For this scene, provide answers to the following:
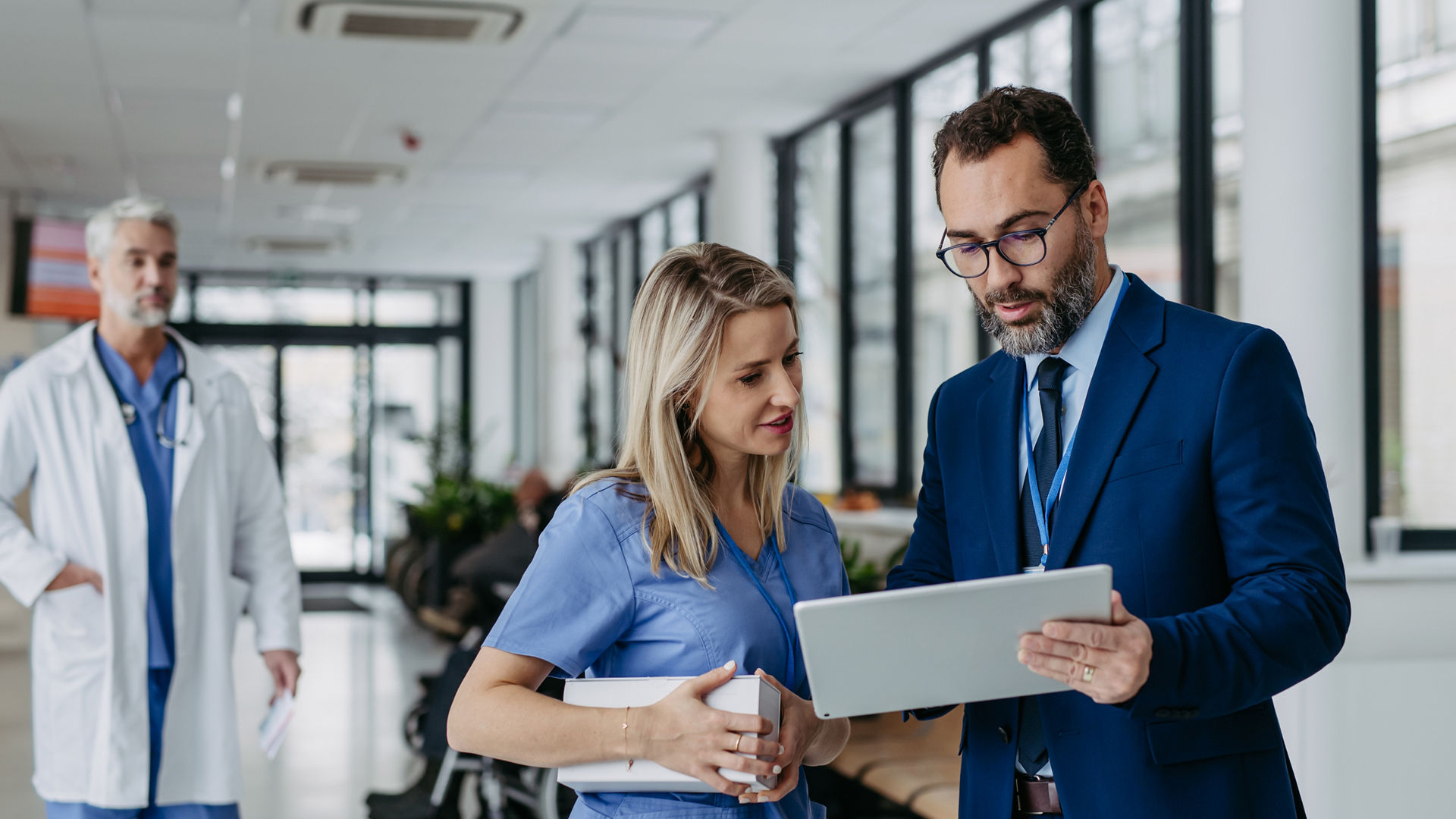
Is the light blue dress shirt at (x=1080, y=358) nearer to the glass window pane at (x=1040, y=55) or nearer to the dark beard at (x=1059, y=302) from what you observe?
the dark beard at (x=1059, y=302)

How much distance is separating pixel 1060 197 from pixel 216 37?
15.9 feet

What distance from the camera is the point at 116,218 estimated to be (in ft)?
9.55

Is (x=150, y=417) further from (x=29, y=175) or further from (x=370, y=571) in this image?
(x=370, y=571)

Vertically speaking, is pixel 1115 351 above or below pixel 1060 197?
below

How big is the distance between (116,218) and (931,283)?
4.01m

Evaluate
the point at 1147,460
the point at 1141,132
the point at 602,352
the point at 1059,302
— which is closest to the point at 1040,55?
the point at 1141,132

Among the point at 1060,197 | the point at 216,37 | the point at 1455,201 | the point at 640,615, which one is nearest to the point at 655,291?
the point at 640,615

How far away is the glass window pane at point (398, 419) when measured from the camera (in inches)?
542

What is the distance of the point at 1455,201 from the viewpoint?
3.89 m

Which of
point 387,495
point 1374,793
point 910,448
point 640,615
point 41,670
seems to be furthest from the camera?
point 387,495

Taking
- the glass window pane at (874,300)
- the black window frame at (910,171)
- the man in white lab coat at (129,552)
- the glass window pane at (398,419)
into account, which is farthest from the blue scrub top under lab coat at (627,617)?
the glass window pane at (398,419)

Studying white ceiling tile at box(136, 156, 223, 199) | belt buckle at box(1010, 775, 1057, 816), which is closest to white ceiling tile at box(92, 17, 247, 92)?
white ceiling tile at box(136, 156, 223, 199)

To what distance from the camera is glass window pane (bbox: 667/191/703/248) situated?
30.5 ft

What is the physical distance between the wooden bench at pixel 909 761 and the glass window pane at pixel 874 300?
2.41m
